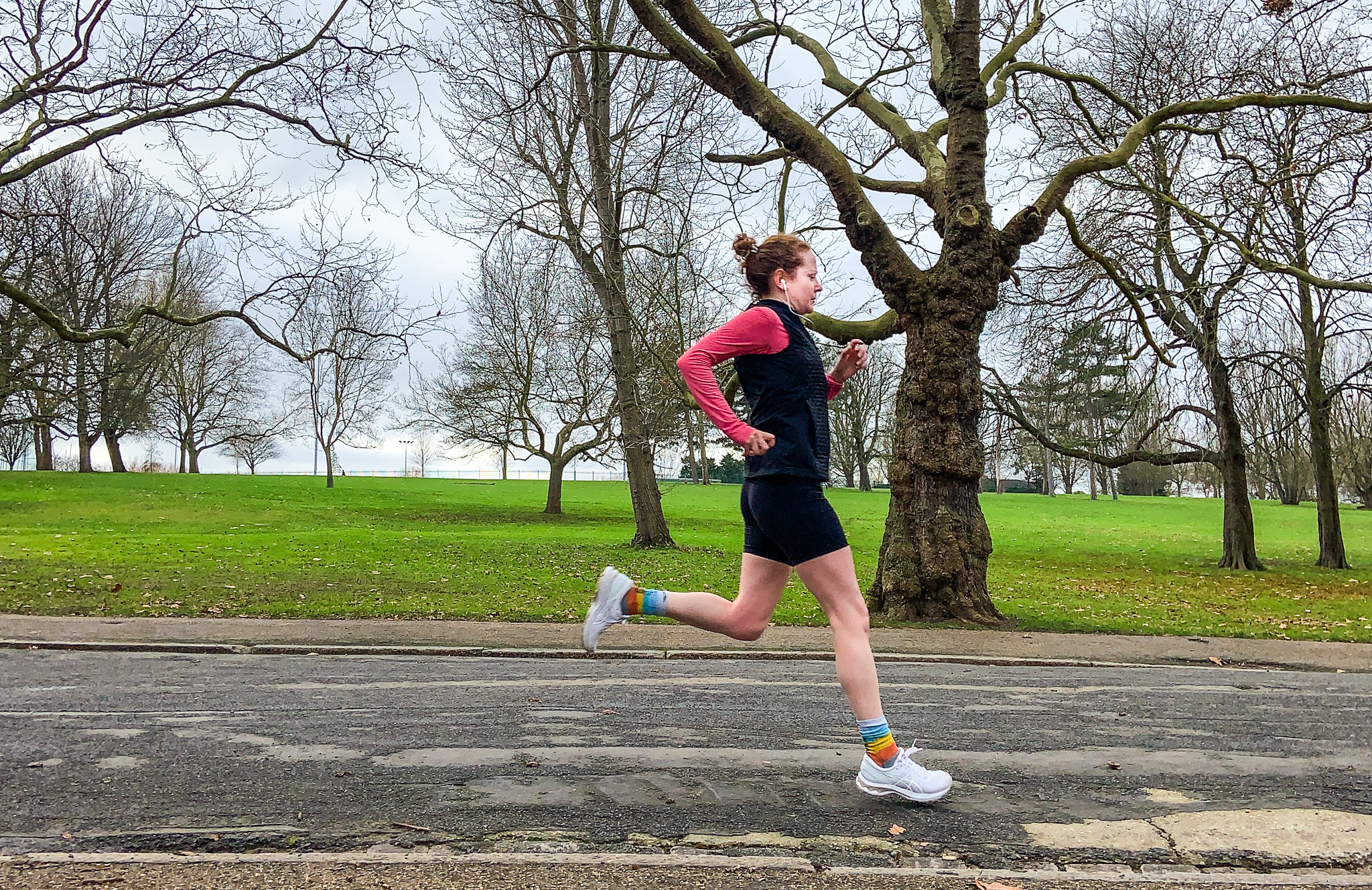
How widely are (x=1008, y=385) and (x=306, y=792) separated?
Answer: 58.0 feet

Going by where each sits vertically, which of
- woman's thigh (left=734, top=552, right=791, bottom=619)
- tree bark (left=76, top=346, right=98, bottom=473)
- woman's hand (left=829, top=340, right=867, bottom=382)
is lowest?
woman's thigh (left=734, top=552, right=791, bottom=619)

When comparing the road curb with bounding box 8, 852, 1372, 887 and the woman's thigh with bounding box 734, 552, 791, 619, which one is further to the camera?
the woman's thigh with bounding box 734, 552, 791, 619

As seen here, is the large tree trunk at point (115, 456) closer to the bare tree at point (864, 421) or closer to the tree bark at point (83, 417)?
the tree bark at point (83, 417)

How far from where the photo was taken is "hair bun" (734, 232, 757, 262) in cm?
427

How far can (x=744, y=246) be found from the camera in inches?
169

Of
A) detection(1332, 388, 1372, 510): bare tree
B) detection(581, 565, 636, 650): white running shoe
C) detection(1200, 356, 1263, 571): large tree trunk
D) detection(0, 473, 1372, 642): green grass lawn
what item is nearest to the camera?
detection(581, 565, 636, 650): white running shoe

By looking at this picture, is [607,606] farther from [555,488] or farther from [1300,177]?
[555,488]

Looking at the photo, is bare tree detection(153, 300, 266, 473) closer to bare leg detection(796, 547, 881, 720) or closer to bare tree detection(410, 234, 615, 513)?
bare tree detection(410, 234, 615, 513)

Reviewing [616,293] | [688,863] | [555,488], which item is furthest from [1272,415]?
[555,488]

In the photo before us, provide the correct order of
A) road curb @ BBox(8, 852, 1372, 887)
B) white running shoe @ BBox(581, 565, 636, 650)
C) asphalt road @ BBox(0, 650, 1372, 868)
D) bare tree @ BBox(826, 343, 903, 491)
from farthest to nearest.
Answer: bare tree @ BBox(826, 343, 903, 491), white running shoe @ BBox(581, 565, 636, 650), asphalt road @ BBox(0, 650, 1372, 868), road curb @ BBox(8, 852, 1372, 887)

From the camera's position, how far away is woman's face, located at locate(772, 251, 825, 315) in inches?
165

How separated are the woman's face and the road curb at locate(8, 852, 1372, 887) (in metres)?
2.17

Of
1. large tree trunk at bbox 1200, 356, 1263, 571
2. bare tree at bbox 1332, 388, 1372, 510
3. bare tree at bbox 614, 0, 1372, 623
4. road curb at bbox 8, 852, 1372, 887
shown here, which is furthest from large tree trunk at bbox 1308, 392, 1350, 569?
road curb at bbox 8, 852, 1372, 887

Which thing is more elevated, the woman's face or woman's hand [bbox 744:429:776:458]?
the woman's face
